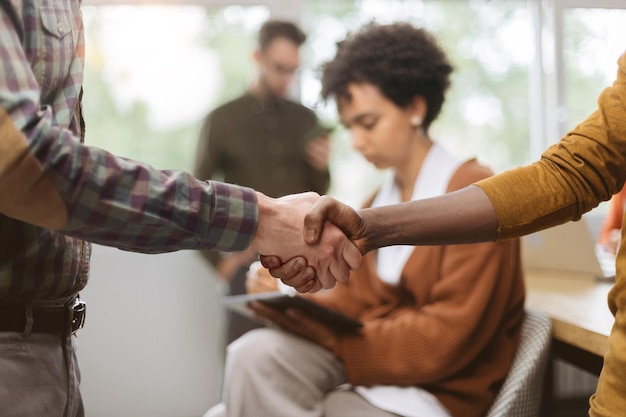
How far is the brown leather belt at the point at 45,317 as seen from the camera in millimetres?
1042

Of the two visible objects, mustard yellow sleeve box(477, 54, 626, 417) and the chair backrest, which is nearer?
mustard yellow sleeve box(477, 54, 626, 417)

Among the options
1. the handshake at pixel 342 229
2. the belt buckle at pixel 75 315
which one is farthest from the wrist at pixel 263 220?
the belt buckle at pixel 75 315

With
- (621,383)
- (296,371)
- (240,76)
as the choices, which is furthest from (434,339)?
(240,76)

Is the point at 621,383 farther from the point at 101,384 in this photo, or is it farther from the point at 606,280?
the point at 101,384

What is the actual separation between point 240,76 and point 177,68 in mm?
316

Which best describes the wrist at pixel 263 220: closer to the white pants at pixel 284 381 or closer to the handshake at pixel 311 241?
the handshake at pixel 311 241

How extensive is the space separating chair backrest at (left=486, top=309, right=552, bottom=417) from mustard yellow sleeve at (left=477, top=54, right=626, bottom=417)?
1.43ft

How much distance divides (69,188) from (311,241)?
52cm

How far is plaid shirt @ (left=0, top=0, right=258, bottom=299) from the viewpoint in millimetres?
939

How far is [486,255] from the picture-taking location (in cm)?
163

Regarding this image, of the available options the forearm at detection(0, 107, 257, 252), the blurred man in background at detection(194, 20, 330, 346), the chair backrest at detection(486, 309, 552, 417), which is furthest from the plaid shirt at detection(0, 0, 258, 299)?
the blurred man in background at detection(194, 20, 330, 346)

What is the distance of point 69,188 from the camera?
991mm

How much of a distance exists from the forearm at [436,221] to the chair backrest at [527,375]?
46 centimetres

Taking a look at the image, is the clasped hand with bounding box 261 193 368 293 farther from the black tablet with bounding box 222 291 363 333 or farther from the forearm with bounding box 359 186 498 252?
the black tablet with bounding box 222 291 363 333
